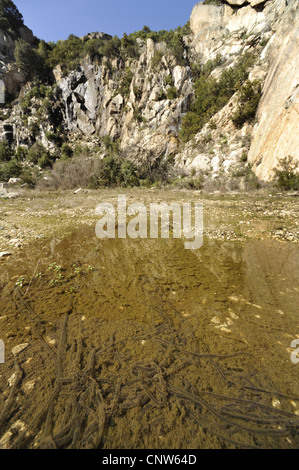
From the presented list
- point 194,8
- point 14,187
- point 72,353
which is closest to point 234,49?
point 194,8

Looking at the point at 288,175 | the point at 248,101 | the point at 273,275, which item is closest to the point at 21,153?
the point at 248,101

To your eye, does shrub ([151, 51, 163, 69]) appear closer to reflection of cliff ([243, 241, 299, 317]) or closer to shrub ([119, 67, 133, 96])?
shrub ([119, 67, 133, 96])

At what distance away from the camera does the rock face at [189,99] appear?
50.1 ft

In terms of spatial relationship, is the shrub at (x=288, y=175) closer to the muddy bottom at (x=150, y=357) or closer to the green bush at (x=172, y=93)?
the muddy bottom at (x=150, y=357)

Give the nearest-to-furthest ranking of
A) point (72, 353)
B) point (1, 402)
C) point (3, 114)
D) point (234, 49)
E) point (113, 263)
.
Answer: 1. point (1, 402)
2. point (72, 353)
3. point (113, 263)
4. point (234, 49)
5. point (3, 114)

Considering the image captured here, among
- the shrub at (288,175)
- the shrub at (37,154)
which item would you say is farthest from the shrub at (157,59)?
the shrub at (288,175)

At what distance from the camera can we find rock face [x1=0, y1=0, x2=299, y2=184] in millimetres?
15258

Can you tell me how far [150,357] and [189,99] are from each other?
3105 cm

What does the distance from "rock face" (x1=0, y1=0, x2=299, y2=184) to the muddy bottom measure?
13.8m

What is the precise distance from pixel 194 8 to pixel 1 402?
49087 mm

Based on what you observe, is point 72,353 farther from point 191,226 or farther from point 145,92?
point 145,92

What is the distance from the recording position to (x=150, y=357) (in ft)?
8.11

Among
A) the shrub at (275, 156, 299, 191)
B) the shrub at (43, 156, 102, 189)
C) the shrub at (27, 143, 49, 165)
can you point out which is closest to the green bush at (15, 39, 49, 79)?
the shrub at (27, 143, 49, 165)

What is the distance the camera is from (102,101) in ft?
115
